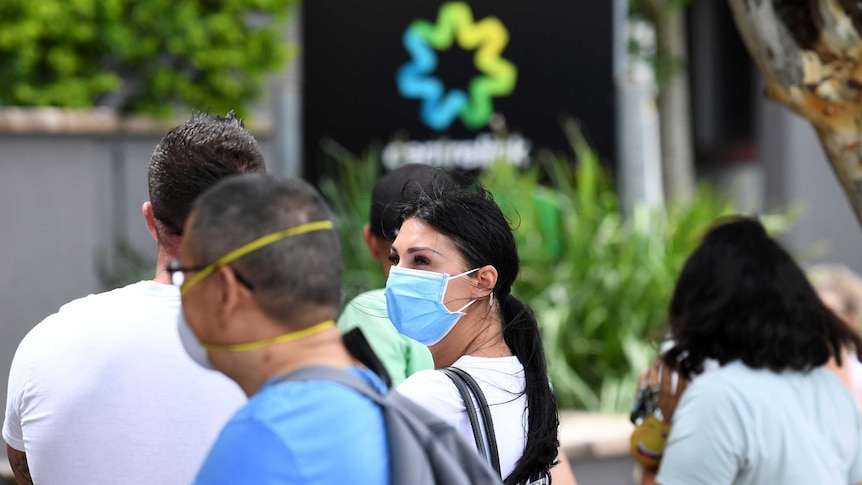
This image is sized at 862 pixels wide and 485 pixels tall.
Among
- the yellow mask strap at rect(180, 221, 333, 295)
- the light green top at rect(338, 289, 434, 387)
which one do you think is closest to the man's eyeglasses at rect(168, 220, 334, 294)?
the yellow mask strap at rect(180, 221, 333, 295)

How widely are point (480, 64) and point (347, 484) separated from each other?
6.58m

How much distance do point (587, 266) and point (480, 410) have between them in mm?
4369

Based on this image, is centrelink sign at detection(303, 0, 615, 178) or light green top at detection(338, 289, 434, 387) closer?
light green top at detection(338, 289, 434, 387)

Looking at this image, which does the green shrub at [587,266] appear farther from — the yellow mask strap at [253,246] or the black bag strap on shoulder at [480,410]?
the yellow mask strap at [253,246]

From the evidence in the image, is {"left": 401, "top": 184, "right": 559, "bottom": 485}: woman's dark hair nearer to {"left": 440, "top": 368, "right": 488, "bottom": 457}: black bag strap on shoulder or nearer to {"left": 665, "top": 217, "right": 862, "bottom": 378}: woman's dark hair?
{"left": 440, "top": 368, "right": 488, "bottom": 457}: black bag strap on shoulder

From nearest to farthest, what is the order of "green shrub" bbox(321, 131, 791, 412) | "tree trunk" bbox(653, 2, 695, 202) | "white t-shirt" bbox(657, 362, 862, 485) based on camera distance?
1. "white t-shirt" bbox(657, 362, 862, 485)
2. "green shrub" bbox(321, 131, 791, 412)
3. "tree trunk" bbox(653, 2, 695, 202)

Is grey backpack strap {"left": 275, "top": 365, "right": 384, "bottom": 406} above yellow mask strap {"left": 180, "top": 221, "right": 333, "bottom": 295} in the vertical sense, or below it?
below

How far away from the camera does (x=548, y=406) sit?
2559 mm

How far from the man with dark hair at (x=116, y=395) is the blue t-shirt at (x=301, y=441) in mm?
664

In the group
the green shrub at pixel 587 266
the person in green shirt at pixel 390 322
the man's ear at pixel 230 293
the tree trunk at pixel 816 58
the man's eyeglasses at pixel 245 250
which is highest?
the tree trunk at pixel 816 58

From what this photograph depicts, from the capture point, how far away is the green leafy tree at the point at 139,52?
706 centimetres

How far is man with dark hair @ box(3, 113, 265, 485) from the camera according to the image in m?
2.40

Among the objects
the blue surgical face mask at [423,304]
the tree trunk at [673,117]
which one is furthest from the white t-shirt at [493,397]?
the tree trunk at [673,117]

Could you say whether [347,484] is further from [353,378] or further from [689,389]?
[689,389]
